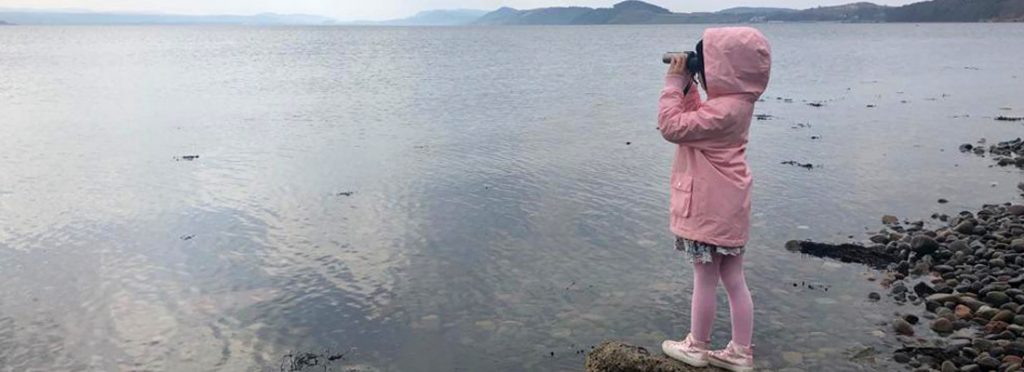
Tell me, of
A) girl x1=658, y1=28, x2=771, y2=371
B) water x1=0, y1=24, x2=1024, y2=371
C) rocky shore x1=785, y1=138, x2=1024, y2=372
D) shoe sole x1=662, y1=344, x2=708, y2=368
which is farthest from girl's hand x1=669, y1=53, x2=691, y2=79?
rocky shore x1=785, y1=138, x2=1024, y2=372

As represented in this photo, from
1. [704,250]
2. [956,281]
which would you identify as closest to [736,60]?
[704,250]

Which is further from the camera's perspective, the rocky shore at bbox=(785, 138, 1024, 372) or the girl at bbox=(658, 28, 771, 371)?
the rocky shore at bbox=(785, 138, 1024, 372)

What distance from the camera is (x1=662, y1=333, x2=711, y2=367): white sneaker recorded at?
635cm

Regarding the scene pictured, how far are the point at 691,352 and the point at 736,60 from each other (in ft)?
7.82

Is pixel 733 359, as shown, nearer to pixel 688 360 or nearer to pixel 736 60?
pixel 688 360

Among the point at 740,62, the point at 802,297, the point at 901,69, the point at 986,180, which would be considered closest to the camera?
the point at 740,62

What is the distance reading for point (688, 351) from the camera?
643 centimetres

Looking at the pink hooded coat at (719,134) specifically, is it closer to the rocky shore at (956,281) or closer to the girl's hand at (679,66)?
the girl's hand at (679,66)

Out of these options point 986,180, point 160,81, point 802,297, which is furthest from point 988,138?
point 160,81

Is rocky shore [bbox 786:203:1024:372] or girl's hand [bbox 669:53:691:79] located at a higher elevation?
girl's hand [bbox 669:53:691:79]

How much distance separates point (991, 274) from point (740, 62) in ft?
17.6

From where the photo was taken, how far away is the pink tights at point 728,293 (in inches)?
238

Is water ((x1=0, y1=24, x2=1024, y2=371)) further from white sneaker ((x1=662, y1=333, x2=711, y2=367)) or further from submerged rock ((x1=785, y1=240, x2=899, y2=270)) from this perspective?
white sneaker ((x1=662, y1=333, x2=711, y2=367))

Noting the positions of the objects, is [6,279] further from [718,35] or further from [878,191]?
[878,191]
